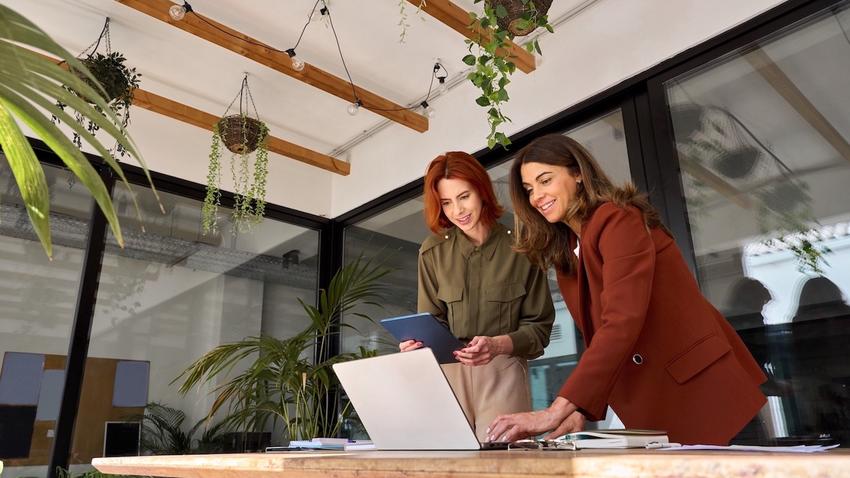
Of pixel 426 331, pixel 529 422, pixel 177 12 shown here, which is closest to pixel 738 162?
pixel 426 331

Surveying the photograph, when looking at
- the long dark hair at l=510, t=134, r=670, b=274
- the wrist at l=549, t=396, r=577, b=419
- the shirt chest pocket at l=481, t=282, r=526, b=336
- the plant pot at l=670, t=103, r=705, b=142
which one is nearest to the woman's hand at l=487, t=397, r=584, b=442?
the wrist at l=549, t=396, r=577, b=419

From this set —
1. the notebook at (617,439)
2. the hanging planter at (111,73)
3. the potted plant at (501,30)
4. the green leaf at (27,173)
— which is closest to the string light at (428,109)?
the potted plant at (501,30)

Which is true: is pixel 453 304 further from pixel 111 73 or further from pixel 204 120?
pixel 204 120

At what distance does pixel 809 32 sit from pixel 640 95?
66cm

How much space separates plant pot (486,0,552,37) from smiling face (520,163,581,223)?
0.87 m

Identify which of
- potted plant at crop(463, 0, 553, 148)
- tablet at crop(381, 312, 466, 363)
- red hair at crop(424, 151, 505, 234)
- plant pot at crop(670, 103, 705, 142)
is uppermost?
potted plant at crop(463, 0, 553, 148)

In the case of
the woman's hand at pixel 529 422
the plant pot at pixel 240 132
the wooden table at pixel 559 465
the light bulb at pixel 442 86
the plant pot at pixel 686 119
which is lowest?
the wooden table at pixel 559 465

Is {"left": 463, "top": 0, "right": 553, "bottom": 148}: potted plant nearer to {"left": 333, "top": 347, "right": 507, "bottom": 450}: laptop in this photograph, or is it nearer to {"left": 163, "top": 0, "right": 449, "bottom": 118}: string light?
{"left": 163, "top": 0, "right": 449, "bottom": 118}: string light

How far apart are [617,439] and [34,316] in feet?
10.5

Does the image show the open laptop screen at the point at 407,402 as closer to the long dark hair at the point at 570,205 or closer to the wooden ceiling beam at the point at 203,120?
the long dark hair at the point at 570,205

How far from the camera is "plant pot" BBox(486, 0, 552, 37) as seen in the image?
2.25 m

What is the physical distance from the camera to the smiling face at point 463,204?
1887mm

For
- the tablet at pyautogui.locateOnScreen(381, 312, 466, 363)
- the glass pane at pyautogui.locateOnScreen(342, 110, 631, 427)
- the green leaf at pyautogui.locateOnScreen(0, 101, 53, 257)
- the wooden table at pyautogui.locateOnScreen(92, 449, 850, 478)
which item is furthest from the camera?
the glass pane at pyautogui.locateOnScreen(342, 110, 631, 427)

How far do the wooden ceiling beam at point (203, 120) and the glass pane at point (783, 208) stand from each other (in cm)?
240
